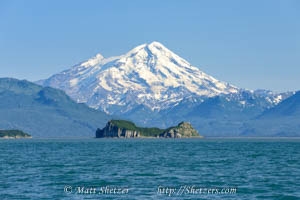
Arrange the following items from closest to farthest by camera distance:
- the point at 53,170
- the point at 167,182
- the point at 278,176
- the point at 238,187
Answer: the point at 238,187 → the point at 167,182 → the point at 278,176 → the point at 53,170

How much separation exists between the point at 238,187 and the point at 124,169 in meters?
38.0

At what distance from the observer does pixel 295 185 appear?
102 meters

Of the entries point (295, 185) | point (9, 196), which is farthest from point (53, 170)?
point (295, 185)

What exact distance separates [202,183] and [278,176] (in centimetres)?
1826

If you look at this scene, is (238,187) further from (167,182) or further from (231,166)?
(231,166)

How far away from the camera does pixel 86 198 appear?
8925 centimetres

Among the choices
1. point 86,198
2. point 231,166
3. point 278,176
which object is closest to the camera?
point 86,198

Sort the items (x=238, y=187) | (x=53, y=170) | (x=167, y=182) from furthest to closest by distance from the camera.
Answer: (x=53, y=170), (x=167, y=182), (x=238, y=187)

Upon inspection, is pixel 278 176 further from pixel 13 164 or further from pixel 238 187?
pixel 13 164

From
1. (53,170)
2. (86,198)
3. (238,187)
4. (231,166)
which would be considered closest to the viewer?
(86,198)

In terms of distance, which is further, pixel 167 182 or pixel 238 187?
pixel 167 182

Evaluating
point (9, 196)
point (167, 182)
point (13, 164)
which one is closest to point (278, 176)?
point (167, 182)

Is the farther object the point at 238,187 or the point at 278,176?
the point at 278,176

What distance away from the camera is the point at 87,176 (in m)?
117
